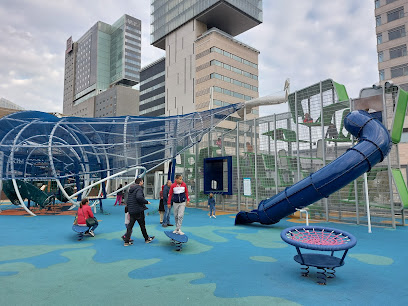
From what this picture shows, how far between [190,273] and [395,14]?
44.1 metres

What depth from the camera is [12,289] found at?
4.58 metres

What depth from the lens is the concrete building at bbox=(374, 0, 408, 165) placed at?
35.2 meters

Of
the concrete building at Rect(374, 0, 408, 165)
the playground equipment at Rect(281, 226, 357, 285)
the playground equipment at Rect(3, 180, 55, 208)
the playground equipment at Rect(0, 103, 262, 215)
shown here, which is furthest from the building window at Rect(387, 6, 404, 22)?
the playground equipment at Rect(3, 180, 55, 208)

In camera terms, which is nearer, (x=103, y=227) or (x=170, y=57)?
(x=103, y=227)

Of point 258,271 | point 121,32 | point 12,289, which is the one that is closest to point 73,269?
point 12,289

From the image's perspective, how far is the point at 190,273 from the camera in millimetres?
5449

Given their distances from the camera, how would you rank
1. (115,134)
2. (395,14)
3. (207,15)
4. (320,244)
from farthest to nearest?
(207,15) → (395,14) → (115,134) → (320,244)

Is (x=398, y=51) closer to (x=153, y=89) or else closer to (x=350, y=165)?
(x=350, y=165)

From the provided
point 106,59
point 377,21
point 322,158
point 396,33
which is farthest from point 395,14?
point 106,59

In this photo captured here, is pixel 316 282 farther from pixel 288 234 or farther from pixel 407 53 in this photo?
pixel 407 53

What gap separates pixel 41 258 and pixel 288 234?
5.56 metres

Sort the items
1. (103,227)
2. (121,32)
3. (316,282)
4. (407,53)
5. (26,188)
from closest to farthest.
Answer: (316,282) → (103,227) → (26,188) → (407,53) → (121,32)

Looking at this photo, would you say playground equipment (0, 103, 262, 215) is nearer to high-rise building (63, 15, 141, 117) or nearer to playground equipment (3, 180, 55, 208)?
playground equipment (3, 180, 55, 208)

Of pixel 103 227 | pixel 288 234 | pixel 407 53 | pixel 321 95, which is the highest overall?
pixel 407 53
